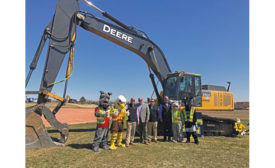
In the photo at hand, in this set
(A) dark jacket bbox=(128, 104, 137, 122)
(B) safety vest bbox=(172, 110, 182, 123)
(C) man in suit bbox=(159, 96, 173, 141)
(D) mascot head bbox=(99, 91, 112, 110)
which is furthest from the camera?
(C) man in suit bbox=(159, 96, 173, 141)

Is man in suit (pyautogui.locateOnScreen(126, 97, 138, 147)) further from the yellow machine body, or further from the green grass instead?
the yellow machine body

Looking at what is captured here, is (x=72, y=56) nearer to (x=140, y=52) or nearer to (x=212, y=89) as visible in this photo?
(x=140, y=52)

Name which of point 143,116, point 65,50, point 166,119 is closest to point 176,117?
point 166,119

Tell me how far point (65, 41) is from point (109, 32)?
1929mm

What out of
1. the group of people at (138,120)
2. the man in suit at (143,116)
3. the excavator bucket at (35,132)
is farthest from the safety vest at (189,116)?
the excavator bucket at (35,132)

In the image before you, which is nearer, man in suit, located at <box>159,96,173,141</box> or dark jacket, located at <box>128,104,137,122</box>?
dark jacket, located at <box>128,104,137,122</box>

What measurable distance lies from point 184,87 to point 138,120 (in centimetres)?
289

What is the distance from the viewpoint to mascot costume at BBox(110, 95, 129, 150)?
18.0 feet

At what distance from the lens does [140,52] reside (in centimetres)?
820

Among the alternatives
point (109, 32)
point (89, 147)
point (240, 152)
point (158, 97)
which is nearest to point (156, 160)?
point (89, 147)

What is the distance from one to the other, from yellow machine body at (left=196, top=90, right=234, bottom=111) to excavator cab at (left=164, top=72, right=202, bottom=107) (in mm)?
412

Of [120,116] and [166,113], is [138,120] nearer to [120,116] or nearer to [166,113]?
[120,116]

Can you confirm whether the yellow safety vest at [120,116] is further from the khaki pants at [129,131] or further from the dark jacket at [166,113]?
the dark jacket at [166,113]

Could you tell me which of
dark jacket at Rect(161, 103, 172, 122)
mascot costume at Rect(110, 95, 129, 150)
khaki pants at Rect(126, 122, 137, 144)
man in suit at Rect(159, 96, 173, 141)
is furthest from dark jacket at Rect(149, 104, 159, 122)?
mascot costume at Rect(110, 95, 129, 150)
